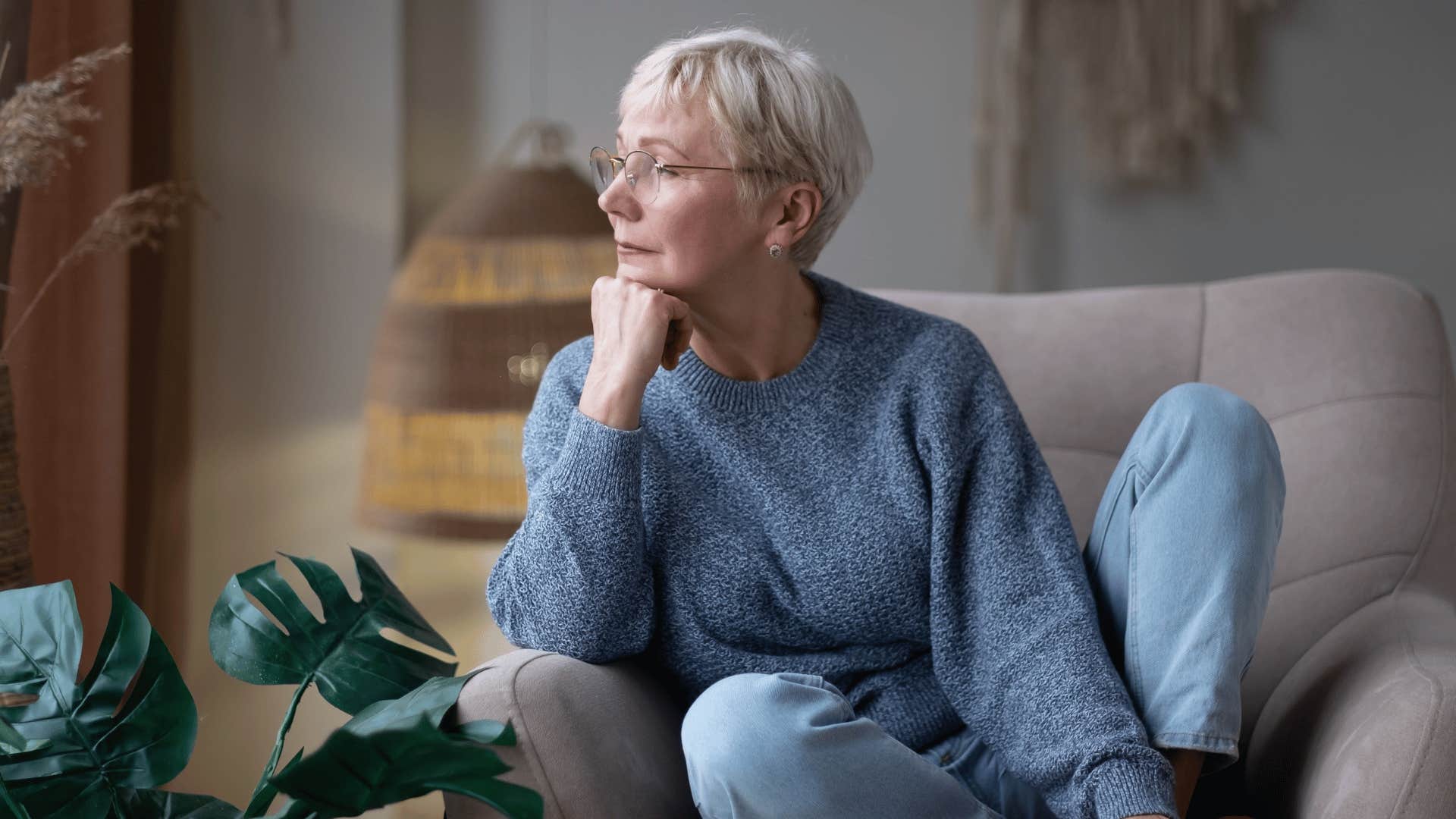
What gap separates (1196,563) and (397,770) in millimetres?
A: 704

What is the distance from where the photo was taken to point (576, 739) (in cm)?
103

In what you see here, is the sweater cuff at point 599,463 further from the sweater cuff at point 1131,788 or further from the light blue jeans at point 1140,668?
the sweater cuff at point 1131,788

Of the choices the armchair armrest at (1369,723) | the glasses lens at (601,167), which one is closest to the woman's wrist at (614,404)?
the glasses lens at (601,167)

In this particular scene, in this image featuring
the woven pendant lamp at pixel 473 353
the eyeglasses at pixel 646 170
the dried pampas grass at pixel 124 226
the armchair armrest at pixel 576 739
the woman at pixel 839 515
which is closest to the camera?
the armchair armrest at pixel 576 739

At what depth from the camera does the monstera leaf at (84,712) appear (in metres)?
1.04

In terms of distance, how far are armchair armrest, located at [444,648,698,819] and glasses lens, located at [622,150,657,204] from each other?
449 millimetres

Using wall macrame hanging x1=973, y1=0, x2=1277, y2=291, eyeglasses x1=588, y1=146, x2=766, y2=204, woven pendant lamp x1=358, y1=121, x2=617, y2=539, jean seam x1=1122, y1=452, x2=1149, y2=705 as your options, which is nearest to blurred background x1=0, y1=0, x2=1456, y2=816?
wall macrame hanging x1=973, y1=0, x2=1277, y2=291

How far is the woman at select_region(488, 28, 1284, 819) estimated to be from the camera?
3.62 ft

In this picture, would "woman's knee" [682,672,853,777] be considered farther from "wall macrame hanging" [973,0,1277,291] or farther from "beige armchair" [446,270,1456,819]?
"wall macrame hanging" [973,0,1277,291]

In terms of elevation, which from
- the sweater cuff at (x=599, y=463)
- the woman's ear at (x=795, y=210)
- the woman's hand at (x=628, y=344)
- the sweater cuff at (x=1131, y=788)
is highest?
the woman's ear at (x=795, y=210)

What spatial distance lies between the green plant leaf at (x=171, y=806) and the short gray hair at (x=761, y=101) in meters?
0.74

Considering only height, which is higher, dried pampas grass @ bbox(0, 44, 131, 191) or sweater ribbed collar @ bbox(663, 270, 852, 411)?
dried pampas grass @ bbox(0, 44, 131, 191)

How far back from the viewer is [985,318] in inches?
64.4

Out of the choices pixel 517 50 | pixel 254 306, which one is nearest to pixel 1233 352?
pixel 517 50
